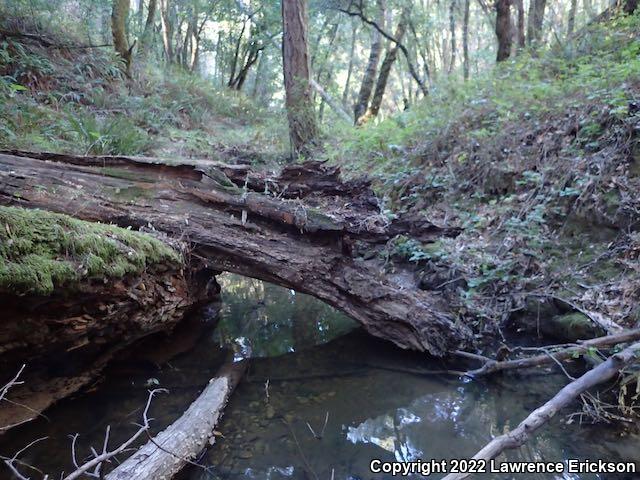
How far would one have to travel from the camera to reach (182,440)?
8.91 feet

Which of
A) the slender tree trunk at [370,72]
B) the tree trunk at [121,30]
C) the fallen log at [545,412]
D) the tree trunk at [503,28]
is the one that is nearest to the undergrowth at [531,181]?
the fallen log at [545,412]

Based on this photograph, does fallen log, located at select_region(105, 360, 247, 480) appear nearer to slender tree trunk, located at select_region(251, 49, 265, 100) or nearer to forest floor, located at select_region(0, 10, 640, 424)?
forest floor, located at select_region(0, 10, 640, 424)

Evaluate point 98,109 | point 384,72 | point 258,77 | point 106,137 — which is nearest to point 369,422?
point 106,137

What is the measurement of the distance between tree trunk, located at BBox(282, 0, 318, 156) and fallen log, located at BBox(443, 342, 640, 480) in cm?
658

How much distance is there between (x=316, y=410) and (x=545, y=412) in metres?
1.70

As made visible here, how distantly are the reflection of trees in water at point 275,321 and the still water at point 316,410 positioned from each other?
0.15ft

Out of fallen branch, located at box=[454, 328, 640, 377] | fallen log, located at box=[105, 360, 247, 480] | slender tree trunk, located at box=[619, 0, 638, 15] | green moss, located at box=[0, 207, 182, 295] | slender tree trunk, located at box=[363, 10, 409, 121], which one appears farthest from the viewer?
slender tree trunk, located at box=[363, 10, 409, 121]

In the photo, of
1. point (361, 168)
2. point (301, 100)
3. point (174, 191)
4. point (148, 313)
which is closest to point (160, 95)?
point (301, 100)

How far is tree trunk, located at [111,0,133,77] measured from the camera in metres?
9.70

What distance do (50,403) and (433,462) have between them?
2.70 metres

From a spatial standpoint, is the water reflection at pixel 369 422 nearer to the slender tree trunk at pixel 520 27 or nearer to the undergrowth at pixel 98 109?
the undergrowth at pixel 98 109

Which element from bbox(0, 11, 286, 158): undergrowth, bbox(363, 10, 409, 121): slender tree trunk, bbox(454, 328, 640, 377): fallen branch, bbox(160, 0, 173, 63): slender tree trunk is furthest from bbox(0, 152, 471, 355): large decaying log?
bbox(160, 0, 173, 63): slender tree trunk

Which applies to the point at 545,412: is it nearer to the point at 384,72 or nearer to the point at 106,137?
the point at 106,137

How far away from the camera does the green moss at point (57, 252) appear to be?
2256mm
